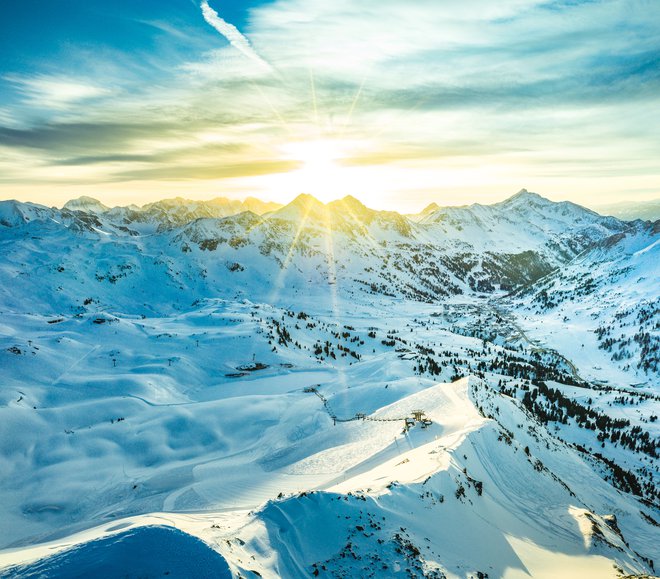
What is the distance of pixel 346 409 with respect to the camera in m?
57.5

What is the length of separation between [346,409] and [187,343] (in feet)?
157

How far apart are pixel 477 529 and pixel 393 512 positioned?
6772 mm

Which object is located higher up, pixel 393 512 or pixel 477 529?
pixel 393 512

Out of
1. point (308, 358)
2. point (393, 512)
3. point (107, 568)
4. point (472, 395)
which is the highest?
point (107, 568)

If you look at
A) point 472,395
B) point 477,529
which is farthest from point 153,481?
point 472,395

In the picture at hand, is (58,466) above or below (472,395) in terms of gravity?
below

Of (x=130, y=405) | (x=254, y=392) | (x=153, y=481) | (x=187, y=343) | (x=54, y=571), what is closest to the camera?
(x=54, y=571)

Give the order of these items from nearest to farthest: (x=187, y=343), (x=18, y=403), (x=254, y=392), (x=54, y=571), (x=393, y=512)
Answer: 1. (x=54, y=571)
2. (x=393, y=512)
3. (x=18, y=403)
4. (x=254, y=392)
5. (x=187, y=343)

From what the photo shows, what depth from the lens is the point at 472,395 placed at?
52656 millimetres

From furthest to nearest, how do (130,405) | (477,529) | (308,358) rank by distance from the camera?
1. (308,358)
2. (130,405)
3. (477,529)

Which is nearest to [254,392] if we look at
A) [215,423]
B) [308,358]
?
[215,423]

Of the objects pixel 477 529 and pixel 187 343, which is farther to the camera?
pixel 187 343

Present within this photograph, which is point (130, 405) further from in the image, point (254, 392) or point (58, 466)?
point (254, 392)

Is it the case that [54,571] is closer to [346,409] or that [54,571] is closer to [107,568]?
[107,568]
